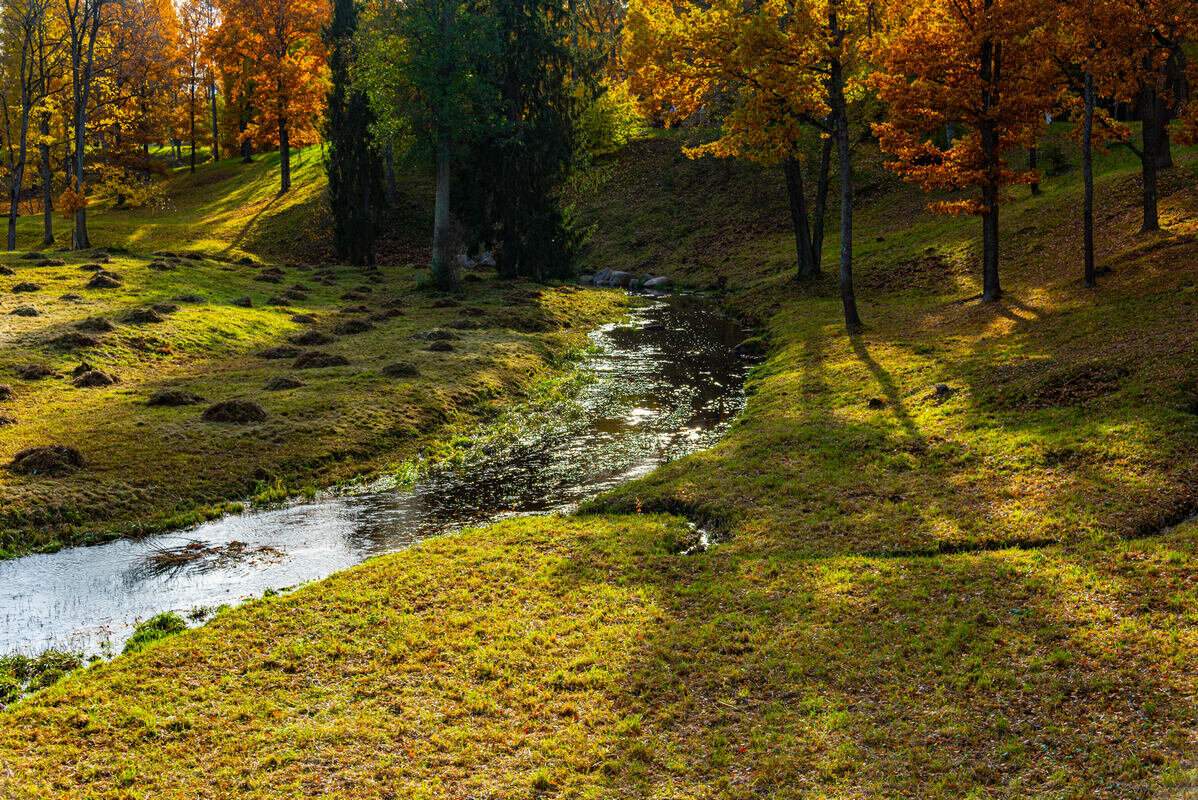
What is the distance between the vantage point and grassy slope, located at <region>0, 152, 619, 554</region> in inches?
602

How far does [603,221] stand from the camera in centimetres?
6888

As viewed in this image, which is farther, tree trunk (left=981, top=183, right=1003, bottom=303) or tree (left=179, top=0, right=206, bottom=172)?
tree (left=179, top=0, right=206, bottom=172)

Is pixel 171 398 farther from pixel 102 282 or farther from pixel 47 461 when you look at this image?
pixel 102 282

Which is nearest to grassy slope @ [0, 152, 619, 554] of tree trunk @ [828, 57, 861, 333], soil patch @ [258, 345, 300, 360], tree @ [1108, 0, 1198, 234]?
soil patch @ [258, 345, 300, 360]

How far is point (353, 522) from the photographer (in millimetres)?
15211

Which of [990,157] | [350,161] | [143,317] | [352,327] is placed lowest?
[352,327]

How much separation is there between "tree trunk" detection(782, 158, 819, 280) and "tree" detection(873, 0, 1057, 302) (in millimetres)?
10673

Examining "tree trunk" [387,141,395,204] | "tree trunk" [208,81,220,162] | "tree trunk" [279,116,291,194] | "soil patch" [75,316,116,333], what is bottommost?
"soil patch" [75,316,116,333]

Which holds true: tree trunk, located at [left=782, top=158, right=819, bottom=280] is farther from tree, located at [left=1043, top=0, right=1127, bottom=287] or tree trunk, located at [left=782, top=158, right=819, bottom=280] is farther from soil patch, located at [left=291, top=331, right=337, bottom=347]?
soil patch, located at [left=291, top=331, right=337, bottom=347]

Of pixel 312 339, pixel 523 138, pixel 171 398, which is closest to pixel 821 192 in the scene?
pixel 523 138

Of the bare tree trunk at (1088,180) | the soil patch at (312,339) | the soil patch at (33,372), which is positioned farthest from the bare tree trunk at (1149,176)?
the soil patch at (33,372)

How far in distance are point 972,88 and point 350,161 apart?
37.9 meters

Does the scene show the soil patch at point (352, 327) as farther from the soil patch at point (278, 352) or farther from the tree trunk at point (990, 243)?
the tree trunk at point (990, 243)

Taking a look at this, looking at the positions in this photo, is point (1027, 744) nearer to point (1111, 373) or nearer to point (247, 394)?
point (1111, 373)
